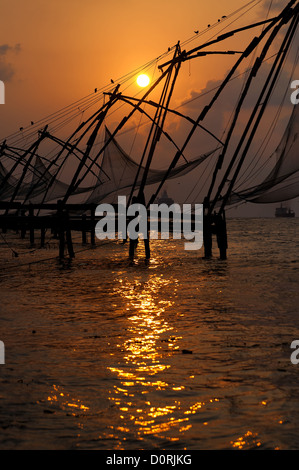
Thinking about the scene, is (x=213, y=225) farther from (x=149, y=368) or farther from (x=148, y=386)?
(x=148, y=386)

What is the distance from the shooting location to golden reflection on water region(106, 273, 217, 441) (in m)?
3.86

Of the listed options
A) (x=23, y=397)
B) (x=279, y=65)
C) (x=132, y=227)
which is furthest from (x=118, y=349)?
(x=132, y=227)

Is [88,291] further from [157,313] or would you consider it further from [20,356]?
[20,356]

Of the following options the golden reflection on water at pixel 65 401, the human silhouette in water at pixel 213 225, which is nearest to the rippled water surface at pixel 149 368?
the golden reflection on water at pixel 65 401

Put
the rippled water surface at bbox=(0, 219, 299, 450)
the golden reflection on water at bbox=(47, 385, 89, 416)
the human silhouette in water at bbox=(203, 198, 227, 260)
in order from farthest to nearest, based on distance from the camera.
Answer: the human silhouette in water at bbox=(203, 198, 227, 260) < the golden reflection on water at bbox=(47, 385, 89, 416) < the rippled water surface at bbox=(0, 219, 299, 450)

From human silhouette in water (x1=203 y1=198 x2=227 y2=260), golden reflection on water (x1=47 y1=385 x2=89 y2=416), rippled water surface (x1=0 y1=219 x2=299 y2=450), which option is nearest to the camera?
rippled water surface (x1=0 y1=219 x2=299 y2=450)

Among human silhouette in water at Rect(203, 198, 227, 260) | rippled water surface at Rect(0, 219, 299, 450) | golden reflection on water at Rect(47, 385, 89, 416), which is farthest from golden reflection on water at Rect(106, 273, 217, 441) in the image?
human silhouette in water at Rect(203, 198, 227, 260)

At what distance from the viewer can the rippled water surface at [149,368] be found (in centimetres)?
377

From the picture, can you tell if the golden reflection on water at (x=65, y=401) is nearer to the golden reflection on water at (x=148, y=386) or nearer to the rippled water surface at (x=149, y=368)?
the rippled water surface at (x=149, y=368)

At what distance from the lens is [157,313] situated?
26.1 feet

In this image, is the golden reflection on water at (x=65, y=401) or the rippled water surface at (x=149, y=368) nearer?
the rippled water surface at (x=149, y=368)

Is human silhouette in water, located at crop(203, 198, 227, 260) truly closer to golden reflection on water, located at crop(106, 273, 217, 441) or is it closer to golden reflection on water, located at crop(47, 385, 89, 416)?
golden reflection on water, located at crop(106, 273, 217, 441)

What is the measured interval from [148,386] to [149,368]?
0.51m

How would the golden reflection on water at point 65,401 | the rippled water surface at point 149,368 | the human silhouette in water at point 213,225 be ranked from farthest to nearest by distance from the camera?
the human silhouette in water at point 213,225, the golden reflection on water at point 65,401, the rippled water surface at point 149,368
